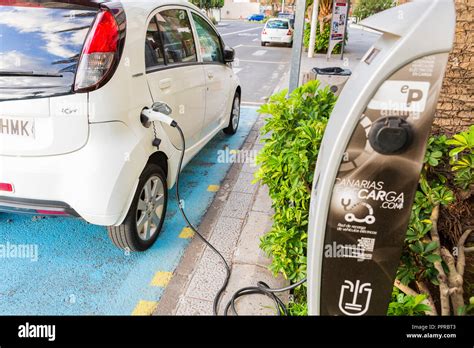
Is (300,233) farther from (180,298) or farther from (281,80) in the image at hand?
(281,80)

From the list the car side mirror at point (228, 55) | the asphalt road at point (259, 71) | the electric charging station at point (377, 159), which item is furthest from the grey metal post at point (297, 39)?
the asphalt road at point (259, 71)

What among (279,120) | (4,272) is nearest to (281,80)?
(279,120)

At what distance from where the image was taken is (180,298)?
8.12ft

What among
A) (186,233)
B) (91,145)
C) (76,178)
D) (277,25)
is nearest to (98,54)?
(91,145)

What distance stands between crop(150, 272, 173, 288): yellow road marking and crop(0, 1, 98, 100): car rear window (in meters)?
1.39

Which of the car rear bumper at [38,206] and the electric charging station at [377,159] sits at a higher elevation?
the electric charging station at [377,159]

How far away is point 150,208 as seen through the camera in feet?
9.59

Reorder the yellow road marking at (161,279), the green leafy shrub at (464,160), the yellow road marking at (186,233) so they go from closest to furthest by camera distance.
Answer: the green leafy shrub at (464,160)
the yellow road marking at (161,279)
the yellow road marking at (186,233)

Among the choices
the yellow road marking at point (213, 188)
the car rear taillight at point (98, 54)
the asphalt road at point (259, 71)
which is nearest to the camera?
the car rear taillight at point (98, 54)

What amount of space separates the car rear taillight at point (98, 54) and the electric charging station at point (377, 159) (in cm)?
152

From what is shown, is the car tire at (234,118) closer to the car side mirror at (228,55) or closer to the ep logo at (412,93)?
the car side mirror at (228,55)

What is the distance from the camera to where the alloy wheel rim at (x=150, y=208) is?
2.81 meters

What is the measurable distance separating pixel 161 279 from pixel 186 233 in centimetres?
63
